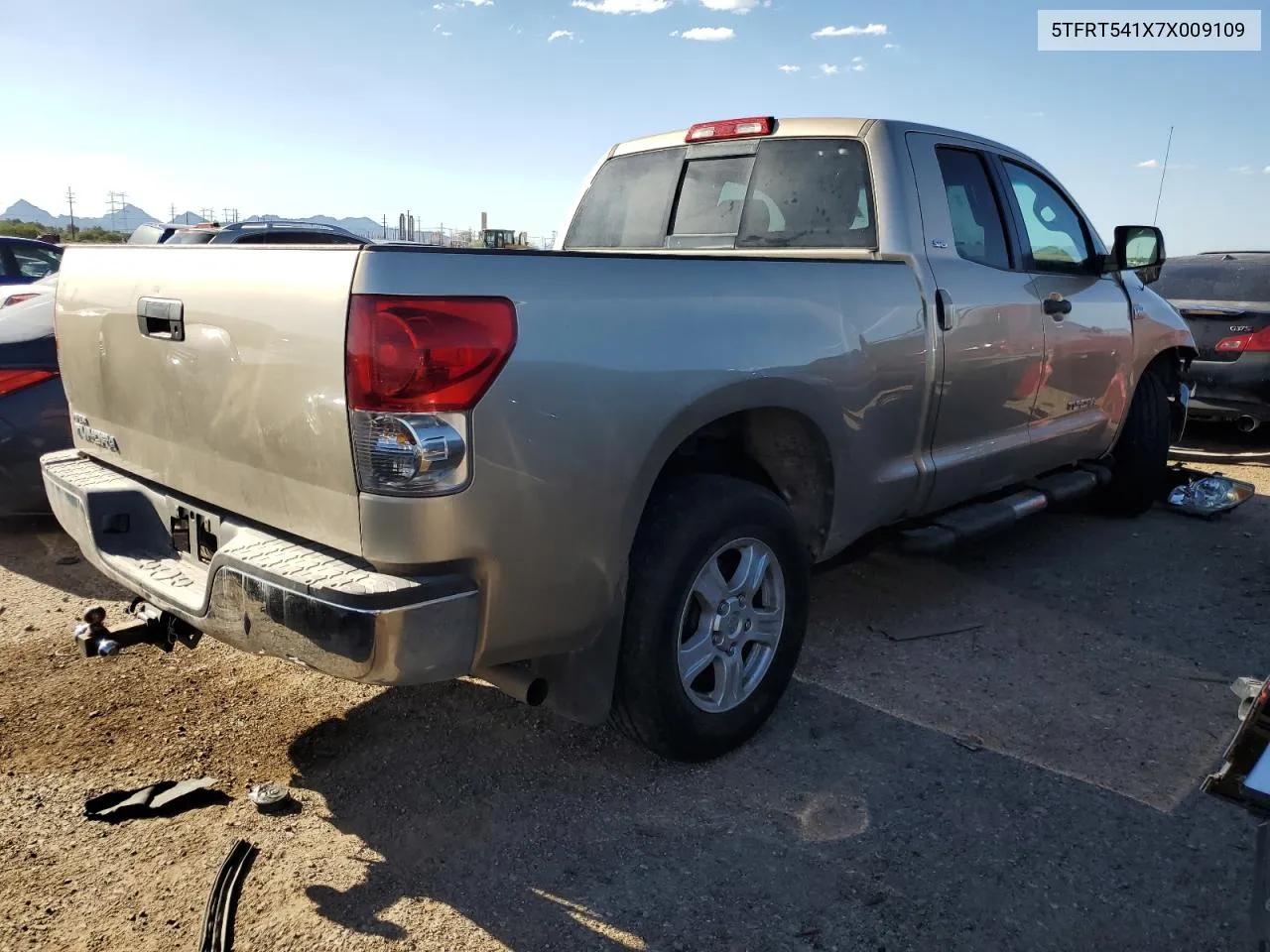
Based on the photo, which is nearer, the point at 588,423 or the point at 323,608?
the point at 323,608

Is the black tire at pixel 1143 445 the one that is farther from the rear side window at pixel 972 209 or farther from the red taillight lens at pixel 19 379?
the red taillight lens at pixel 19 379

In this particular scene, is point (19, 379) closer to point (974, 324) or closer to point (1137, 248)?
point (974, 324)

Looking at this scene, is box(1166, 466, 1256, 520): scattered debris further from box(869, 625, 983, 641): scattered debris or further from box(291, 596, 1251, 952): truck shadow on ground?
box(291, 596, 1251, 952): truck shadow on ground

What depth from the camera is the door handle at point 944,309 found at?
11.9 feet

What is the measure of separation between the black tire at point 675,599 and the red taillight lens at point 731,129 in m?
1.82

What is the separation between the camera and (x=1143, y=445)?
219 inches

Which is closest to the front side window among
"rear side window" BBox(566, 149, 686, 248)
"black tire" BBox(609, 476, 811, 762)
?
"rear side window" BBox(566, 149, 686, 248)

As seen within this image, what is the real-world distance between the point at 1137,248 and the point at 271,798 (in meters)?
4.61

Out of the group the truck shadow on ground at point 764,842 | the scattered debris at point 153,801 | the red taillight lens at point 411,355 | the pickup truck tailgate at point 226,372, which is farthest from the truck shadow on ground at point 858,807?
the red taillight lens at point 411,355

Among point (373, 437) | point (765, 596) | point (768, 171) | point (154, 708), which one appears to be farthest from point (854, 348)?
point (154, 708)

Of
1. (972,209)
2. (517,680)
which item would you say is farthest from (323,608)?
(972,209)

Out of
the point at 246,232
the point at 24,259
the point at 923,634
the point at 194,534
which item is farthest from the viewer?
the point at 246,232

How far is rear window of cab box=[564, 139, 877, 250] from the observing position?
381 centimetres

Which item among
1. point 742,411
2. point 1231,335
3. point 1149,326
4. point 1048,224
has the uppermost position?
point 1048,224
